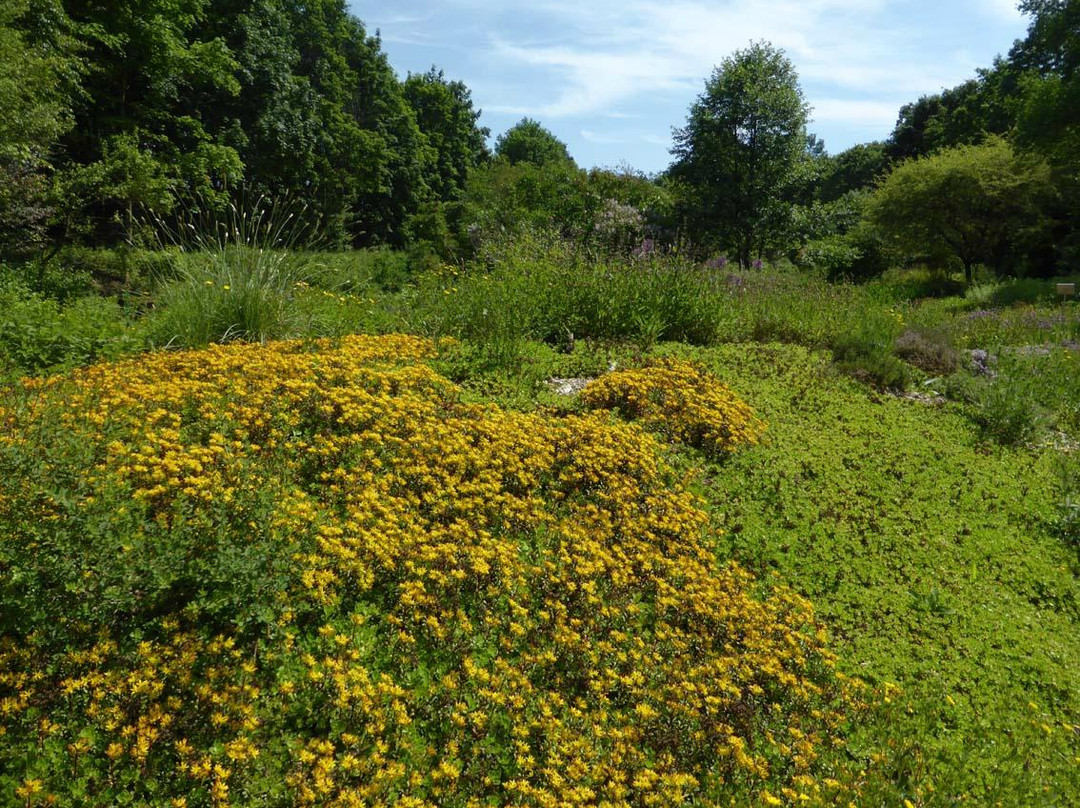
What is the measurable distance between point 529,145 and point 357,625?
202 feet

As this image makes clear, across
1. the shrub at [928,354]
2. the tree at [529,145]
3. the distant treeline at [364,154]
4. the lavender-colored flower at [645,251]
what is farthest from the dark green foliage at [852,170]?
the shrub at [928,354]

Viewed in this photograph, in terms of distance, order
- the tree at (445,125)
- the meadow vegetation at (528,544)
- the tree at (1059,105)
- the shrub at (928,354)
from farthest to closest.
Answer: the tree at (445,125), the tree at (1059,105), the shrub at (928,354), the meadow vegetation at (528,544)

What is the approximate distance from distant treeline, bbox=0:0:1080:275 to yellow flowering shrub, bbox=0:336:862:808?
7.01 meters

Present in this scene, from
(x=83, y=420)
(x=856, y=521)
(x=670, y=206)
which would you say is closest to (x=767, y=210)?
(x=670, y=206)

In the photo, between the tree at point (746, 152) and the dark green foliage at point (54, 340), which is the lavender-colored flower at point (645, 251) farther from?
the tree at point (746, 152)

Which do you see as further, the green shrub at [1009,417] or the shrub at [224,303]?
the green shrub at [1009,417]

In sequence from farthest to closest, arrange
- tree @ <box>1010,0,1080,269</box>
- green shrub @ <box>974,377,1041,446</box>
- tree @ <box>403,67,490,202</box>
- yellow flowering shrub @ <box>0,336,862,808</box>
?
tree @ <box>403,67,490,202</box> → tree @ <box>1010,0,1080,269</box> → green shrub @ <box>974,377,1041,446</box> → yellow flowering shrub @ <box>0,336,862,808</box>

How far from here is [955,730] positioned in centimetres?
296

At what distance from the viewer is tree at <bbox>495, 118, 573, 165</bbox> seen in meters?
58.7

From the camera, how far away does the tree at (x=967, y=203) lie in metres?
18.2

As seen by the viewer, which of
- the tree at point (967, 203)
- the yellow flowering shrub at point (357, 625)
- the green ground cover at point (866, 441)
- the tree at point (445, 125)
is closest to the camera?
the yellow flowering shrub at point (357, 625)

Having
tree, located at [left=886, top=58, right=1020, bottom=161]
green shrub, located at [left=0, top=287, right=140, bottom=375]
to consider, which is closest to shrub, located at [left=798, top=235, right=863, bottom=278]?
tree, located at [left=886, top=58, right=1020, bottom=161]

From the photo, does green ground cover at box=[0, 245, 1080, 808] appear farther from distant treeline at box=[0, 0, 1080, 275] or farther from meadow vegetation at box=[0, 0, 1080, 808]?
distant treeline at box=[0, 0, 1080, 275]

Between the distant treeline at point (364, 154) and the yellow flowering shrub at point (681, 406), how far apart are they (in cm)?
474
